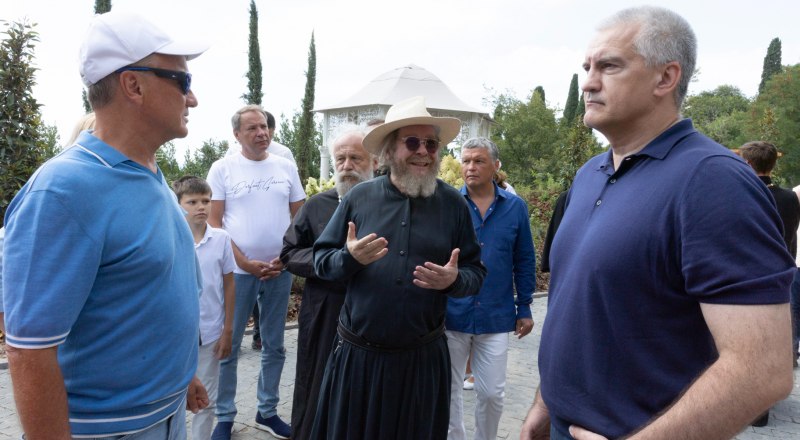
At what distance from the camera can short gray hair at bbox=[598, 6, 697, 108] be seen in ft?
4.95

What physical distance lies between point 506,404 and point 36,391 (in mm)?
4153

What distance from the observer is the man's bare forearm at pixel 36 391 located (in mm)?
1393

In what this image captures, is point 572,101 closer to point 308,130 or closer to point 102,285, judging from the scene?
point 308,130

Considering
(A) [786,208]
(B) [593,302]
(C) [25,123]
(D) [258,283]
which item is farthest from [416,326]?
(C) [25,123]

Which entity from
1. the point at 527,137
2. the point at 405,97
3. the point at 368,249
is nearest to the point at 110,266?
the point at 368,249

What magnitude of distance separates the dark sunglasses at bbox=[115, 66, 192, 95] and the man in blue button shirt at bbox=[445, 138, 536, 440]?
2.40 m

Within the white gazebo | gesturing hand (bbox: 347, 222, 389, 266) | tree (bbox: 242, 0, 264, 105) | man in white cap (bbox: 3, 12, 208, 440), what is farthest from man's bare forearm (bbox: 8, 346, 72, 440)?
tree (bbox: 242, 0, 264, 105)

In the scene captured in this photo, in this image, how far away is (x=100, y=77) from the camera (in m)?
1.64

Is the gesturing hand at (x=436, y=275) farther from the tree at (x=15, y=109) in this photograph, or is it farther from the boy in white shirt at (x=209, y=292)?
the tree at (x=15, y=109)

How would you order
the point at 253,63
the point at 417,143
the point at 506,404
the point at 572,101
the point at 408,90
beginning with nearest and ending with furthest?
1. the point at 417,143
2. the point at 506,404
3. the point at 408,90
4. the point at 253,63
5. the point at 572,101

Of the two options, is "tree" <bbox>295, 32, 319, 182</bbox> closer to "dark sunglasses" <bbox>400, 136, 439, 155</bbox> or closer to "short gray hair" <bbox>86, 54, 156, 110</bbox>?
"dark sunglasses" <bbox>400, 136, 439, 155</bbox>

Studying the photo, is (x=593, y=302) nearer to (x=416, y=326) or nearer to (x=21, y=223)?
(x=416, y=326)

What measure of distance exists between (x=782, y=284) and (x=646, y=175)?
453 millimetres

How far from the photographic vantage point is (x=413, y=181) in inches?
114
